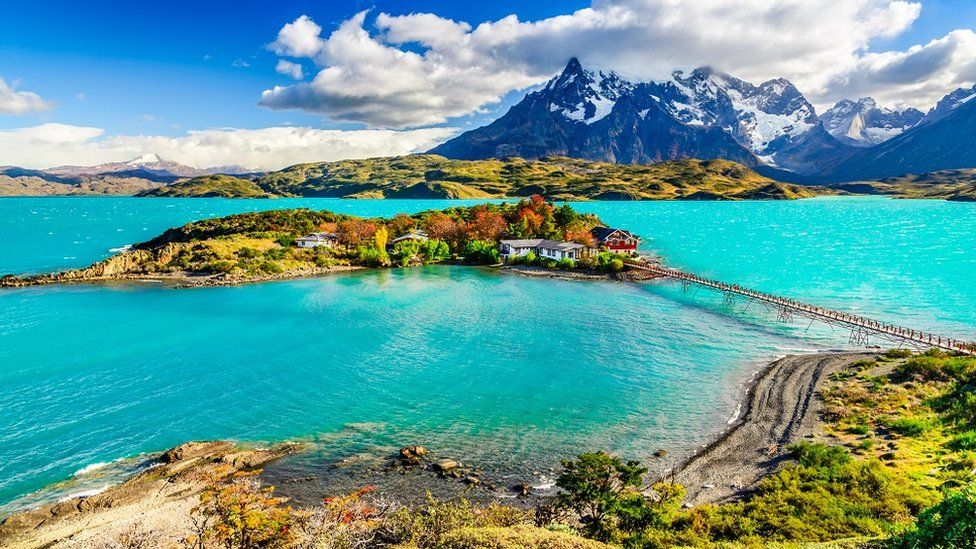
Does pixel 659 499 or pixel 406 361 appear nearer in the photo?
pixel 659 499

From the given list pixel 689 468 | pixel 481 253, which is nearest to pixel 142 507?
pixel 689 468

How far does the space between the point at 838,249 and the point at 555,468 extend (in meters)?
140

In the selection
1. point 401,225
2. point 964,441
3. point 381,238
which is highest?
point 401,225

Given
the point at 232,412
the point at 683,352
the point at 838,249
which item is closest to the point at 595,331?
the point at 683,352

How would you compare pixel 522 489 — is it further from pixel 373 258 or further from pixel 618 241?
pixel 618 241

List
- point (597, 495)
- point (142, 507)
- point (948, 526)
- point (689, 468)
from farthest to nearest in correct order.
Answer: point (689, 468) < point (142, 507) < point (597, 495) < point (948, 526)

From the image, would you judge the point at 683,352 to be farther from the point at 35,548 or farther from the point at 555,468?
the point at 35,548

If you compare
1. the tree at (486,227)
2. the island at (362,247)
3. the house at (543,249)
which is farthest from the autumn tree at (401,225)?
the house at (543,249)

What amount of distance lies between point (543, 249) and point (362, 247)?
41615 millimetres

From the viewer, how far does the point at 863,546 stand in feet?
56.7

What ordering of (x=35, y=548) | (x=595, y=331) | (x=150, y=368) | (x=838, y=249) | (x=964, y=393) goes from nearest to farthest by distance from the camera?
(x=35, y=548)
(x=964, y=393)
(x=150, y=368)
(x=595, y=331)
(x=838, y=249)

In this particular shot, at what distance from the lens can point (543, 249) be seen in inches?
4518

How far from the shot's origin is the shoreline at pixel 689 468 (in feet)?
88.2

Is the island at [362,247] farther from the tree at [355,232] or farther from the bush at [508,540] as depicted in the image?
the bush at [508,540]
